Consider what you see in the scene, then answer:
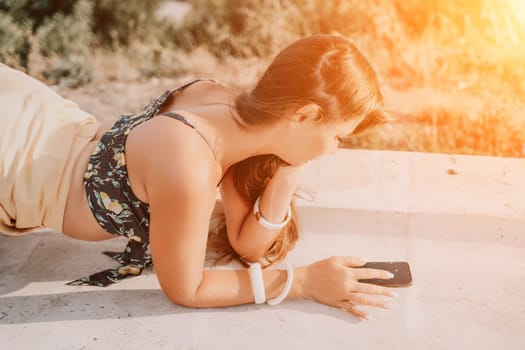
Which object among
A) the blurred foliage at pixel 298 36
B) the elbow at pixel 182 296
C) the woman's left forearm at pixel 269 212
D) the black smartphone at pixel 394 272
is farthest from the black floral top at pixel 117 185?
A: the blurred foliage at pixel 298 36

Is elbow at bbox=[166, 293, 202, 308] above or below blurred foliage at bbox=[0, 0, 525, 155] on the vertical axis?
below

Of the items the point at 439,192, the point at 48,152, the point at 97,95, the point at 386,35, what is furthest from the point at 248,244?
the point at 386,35

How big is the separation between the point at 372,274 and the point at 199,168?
2.47 feet

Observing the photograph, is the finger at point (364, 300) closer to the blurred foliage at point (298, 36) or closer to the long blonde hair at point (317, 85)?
the long blonde hair at point (317, 85)

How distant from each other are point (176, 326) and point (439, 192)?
1.32 meters

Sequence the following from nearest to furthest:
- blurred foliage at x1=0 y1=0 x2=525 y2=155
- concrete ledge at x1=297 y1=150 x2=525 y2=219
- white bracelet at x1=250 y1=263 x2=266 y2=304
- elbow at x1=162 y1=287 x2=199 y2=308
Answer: elbow at x1=162 y1=287 x2=199 y2=308 → white bracelet at x1=250 y1=263 x2=266 y2=304 → concrete ledge at x1=297 y1=150 x2=525 y2=219 → blurred foliage at x1=0 y1=0 x2=525 y2=155

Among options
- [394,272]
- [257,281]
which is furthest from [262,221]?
[394,272]

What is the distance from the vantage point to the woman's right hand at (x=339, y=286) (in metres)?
2.17

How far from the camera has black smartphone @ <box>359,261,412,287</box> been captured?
2289 millimetres

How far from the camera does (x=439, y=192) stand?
9.29 feet

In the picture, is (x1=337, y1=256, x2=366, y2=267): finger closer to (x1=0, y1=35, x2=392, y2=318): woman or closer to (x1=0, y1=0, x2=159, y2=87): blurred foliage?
(x1=0, y1=35, x2=392, y2=318): woman

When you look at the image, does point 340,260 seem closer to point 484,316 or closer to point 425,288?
point 425,288

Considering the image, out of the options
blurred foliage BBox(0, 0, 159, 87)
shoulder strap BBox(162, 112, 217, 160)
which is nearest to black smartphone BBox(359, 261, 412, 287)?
shoulder strap BBox(162, 112, 217, 160)

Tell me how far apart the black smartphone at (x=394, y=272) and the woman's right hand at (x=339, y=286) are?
0.07m
